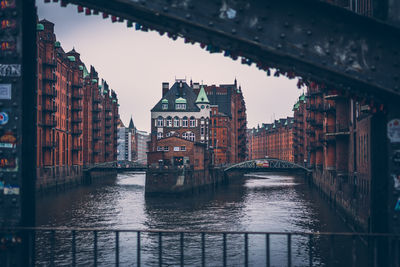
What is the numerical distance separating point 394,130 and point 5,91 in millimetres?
5989

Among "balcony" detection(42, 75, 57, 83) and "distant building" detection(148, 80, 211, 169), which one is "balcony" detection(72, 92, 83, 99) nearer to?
"distant building" detection(148, 80, 211, 169)

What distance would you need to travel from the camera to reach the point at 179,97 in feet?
346

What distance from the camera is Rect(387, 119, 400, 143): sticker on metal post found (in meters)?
7.03

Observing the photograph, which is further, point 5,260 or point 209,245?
point 209,245

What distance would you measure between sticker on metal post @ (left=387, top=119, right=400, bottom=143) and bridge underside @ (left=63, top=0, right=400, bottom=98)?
1.85ft

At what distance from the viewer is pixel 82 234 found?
3319cm

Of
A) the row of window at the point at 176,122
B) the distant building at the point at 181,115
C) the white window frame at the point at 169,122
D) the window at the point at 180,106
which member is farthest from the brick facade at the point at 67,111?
the window at the point at 180,106

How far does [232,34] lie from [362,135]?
3040 centimetres

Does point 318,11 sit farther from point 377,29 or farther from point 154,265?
point 154,265

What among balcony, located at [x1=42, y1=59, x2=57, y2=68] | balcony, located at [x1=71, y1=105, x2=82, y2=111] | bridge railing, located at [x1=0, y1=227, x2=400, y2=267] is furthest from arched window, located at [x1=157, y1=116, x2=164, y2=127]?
bridge railing, located at [x1=0, y1=227, x2=400, y2=267]

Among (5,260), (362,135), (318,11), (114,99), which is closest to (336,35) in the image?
(318,11)

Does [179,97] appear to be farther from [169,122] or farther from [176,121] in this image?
[169,122]

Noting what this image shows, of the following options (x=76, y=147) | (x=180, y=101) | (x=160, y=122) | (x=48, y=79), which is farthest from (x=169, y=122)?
(x=48, y=79)

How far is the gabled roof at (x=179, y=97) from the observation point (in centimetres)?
10412
